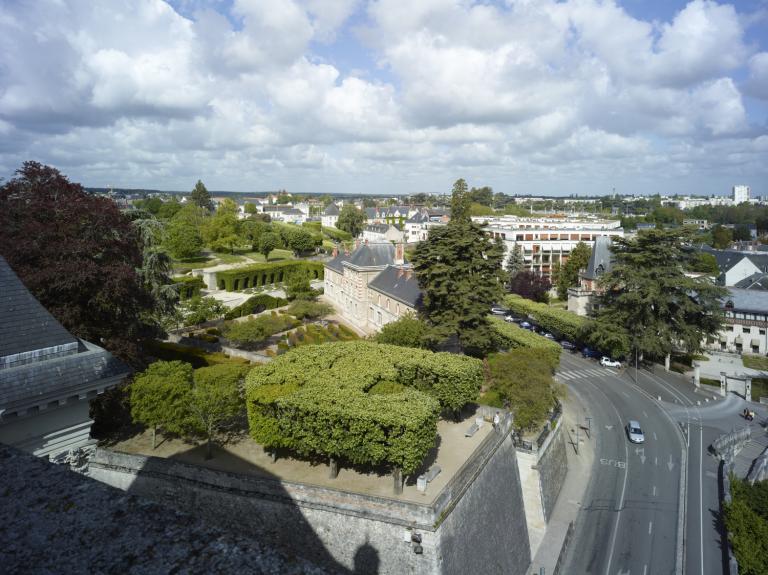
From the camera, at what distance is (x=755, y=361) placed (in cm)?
4419

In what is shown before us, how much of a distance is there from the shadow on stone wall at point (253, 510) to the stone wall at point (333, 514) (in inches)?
1.4

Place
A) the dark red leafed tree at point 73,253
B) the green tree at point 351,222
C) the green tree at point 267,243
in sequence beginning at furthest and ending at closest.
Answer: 1. the green tree at point 351,222
2. the green tree at point 267,243
3. the dark red leafed tree at point 73,253

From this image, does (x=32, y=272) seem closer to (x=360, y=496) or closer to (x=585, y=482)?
(x=360, y=496)

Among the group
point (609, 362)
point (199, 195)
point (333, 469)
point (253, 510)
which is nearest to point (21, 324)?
point (253, 510)

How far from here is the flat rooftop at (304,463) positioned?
1783 centimetres

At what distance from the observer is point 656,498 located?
25703 millimetres

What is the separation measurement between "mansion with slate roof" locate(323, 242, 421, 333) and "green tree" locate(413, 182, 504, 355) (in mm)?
7079

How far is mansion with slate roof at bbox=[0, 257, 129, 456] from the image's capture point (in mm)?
10250

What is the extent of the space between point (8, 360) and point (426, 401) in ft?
44.3

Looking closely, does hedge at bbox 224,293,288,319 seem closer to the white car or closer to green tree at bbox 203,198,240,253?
green tree at bbox 203,198,240,253

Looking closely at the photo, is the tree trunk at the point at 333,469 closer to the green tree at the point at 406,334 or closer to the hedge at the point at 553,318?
the green tree at the point at 406,334

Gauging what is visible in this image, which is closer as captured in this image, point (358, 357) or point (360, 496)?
point (360, 496)

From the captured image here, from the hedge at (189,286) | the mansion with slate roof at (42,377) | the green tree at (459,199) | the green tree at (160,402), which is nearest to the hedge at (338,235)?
the green tree at (459,199)

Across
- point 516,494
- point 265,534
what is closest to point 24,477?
point 265,534
